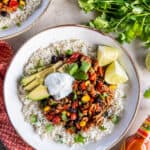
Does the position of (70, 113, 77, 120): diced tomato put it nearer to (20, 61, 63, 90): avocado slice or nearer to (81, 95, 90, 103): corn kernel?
(81, 95, 90, 103): corn kernel

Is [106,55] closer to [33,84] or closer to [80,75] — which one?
[80,75]

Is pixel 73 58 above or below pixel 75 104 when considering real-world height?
above

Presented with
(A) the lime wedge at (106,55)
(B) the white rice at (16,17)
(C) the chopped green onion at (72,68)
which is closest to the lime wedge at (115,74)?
(A) the lime wedge at (106,55)

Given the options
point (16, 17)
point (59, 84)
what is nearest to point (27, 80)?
point (59, 84)

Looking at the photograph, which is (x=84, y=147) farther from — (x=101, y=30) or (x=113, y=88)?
(x=101, y=30)

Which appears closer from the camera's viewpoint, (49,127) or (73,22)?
(49,127)

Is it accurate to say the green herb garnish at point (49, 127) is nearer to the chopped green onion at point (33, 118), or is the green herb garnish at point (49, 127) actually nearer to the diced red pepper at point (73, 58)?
the chopped green onion at point (33, 118)
